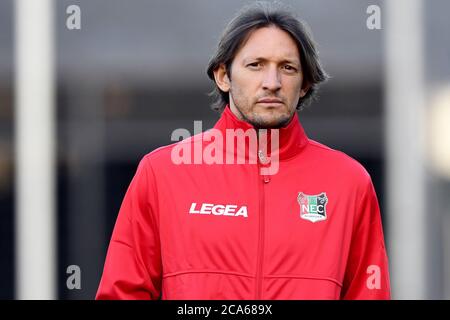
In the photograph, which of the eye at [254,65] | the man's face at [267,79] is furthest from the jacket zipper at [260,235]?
the eye at [254,65]

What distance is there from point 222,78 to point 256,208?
40cm

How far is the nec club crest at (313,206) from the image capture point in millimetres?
2498

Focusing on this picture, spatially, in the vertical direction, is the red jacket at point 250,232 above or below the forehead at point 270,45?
below

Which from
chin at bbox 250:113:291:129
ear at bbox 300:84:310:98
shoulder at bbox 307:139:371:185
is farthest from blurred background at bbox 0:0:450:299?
chin at bbox 250:113:291:129

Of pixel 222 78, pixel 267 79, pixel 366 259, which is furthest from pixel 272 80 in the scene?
pixel 366 259

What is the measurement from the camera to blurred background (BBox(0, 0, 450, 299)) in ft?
19.0

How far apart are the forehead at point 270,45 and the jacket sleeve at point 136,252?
1.29 ft

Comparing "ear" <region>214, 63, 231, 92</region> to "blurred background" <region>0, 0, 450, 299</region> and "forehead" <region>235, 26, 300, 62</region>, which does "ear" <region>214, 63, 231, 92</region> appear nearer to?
"forehead" <region>235, 26, 300, 62</region>

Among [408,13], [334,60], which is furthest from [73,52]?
[408,13]

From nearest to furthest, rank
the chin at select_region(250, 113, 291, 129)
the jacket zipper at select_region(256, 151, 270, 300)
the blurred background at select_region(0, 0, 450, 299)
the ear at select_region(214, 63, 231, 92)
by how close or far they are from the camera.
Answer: the jacket zipper at select_region(256, 151, 270, 300), the chin at select_region(250, 113, 291, 129), the ear at select_region(214, 63, 231, 92), the blurred background at select_region(0, 0, 450, 299)

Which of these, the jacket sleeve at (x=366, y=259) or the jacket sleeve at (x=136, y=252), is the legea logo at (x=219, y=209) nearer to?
the jacket sleeve at (x=136, y=252)

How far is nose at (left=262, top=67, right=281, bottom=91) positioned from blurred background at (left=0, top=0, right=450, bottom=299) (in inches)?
127

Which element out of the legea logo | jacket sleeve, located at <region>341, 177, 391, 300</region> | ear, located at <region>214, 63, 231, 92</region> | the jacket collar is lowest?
jacket sleeve, located at <region>341, 177, 391, 300</region>

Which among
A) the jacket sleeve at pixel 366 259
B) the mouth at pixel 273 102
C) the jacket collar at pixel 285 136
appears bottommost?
the jacket sleeve at pixel 366 259
